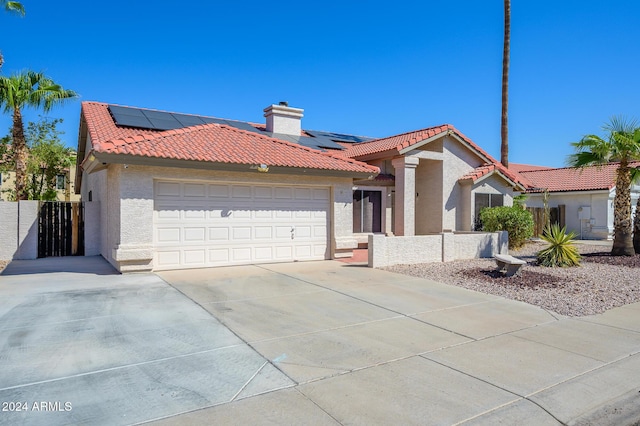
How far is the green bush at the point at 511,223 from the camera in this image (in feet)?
58.5

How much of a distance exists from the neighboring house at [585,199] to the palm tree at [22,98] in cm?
2579

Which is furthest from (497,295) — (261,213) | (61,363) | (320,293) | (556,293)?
(61,363)

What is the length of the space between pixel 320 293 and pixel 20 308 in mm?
5334

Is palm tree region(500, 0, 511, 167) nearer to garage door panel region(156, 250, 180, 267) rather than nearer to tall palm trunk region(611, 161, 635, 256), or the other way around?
tall palm trunk region(611, 161, 635, 256)

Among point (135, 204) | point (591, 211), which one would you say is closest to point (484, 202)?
point (591, 211)

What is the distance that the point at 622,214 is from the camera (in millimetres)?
15742

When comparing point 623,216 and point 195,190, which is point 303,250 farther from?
point 623,216

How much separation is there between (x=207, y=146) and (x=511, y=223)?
12475mm

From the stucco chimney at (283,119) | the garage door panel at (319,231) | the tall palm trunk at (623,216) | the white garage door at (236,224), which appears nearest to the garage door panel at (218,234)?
the white garage door at (236,224)

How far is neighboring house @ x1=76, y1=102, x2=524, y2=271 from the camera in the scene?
11.1 meters

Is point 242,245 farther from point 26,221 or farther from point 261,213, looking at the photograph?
point 26,221

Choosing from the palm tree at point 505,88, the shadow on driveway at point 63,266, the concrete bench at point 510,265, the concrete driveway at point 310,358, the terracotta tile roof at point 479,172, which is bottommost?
the concrete driveway at point 310,358

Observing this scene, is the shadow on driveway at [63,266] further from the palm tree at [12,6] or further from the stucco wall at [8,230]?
the palm tree at [12,6]

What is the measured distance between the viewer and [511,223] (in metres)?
17.9
